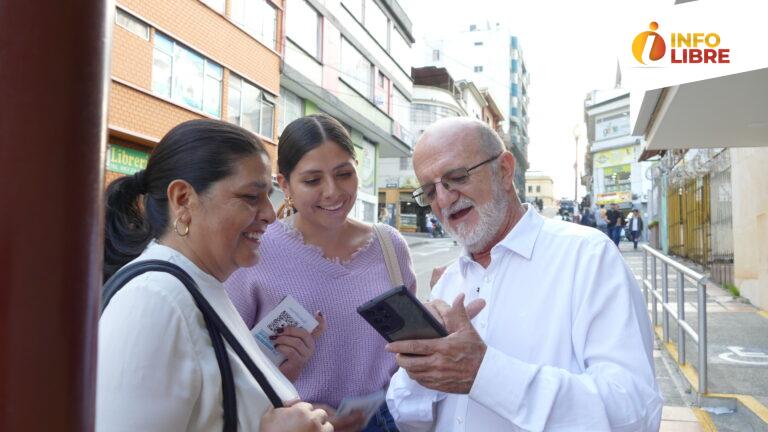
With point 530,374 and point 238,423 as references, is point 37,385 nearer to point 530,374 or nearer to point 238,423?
point 238,423

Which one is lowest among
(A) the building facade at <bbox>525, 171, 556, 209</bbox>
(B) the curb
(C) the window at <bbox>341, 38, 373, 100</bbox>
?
(B) the curb

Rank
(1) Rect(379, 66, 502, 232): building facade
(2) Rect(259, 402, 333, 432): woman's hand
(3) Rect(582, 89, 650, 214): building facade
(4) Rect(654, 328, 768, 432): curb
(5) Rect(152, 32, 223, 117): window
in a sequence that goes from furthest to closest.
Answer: (3) Rect(582, 89, 650, 214): building facade, (1) Rect(379, 66, 502, 232): building facade, (5) Rect(152, 32, 223, 117): window, (4) Rect(654, 328, 768, 432): curb, (2) Rect(259, 402, 333, 432): woman's hand

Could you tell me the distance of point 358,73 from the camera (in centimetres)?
2700

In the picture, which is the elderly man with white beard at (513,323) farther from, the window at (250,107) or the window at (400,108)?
the window at (400,108)

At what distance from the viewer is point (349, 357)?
99.4 inches

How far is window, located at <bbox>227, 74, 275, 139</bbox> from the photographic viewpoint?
1843cm

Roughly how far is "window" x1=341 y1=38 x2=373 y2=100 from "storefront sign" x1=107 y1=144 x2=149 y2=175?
11.6m

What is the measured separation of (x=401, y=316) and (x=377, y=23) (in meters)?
29.7

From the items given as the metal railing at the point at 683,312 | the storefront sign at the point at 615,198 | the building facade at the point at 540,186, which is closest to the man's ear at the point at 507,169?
the metal railing at the point at 683,312

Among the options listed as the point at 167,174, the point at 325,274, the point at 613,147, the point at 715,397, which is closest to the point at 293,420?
the point at 167,174

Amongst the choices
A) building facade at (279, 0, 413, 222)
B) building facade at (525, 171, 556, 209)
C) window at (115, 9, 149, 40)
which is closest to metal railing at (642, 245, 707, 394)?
window at (115, 9, 149, 40)

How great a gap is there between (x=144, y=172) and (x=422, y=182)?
41.9 inches

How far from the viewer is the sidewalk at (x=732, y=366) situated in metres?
4.49

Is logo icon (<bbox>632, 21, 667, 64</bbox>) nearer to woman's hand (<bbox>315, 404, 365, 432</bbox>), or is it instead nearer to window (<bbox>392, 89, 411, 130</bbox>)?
woman's hand (<bbox>315, 404, 365, 432</bbox>)
